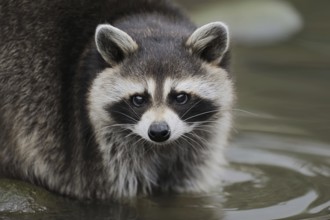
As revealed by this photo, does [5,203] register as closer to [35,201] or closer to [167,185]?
[35,201]

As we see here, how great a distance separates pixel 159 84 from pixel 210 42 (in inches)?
19.8

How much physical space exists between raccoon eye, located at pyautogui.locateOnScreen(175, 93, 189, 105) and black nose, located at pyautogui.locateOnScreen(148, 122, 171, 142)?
0.28 m

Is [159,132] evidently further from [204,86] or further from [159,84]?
[204,86]

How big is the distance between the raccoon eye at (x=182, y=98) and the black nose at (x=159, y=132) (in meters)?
0.28

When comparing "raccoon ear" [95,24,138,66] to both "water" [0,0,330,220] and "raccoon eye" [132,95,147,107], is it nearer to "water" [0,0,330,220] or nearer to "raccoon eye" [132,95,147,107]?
"raccoon eye" [132,95,147,107]

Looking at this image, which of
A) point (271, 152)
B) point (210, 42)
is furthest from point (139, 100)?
point (271, 152)

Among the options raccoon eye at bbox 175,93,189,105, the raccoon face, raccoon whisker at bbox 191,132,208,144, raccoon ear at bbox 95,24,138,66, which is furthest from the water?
raccoon ear at bbox 95,24,138,66

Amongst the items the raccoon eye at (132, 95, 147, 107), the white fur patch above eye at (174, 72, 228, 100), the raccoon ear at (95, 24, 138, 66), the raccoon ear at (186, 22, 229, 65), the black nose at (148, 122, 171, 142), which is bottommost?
the black nose at (148, 122, 171, 142)

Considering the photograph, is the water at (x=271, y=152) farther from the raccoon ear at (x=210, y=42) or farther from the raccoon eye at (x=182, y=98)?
the raccoon eye at (x=182, y=98)

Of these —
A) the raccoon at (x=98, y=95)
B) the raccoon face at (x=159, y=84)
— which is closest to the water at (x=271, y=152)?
the raccoon at (x=98, y=95)

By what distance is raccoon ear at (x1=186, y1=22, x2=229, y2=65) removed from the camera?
6.93m

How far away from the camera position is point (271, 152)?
8.41m

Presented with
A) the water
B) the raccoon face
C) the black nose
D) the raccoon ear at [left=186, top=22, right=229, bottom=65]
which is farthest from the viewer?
the water

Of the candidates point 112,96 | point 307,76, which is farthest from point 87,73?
point 307,76
